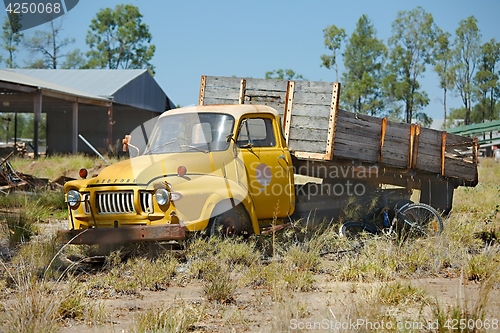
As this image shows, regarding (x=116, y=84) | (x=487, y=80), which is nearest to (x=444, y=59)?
(x=487, y=80)

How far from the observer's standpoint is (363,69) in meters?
53.0

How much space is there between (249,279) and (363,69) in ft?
159

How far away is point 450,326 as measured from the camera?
4418 millimetres

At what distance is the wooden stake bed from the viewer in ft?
29.2

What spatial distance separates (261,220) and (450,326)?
13.8 feet

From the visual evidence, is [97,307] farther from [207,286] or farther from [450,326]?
[450,326]

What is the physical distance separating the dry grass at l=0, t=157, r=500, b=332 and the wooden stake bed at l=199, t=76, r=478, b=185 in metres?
1.05

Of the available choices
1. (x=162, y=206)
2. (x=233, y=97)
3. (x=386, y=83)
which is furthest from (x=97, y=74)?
(x=162, y=206)

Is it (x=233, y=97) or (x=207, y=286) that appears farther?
(x=233, y=97)

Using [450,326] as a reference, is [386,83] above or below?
above

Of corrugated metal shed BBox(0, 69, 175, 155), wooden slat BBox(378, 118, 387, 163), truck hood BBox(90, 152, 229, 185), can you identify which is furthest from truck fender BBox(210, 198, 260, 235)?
corrugated metal shed BBox(0, 69, 175, 155)

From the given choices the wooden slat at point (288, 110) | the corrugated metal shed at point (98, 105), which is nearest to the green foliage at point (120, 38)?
the corrugated metal shed at point (98, 105)

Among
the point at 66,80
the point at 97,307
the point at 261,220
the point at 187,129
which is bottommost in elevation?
the point at 97,307

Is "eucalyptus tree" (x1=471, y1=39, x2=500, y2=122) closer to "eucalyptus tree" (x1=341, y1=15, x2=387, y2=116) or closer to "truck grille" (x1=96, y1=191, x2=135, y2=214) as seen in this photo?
"eucalyptus tree" (x1=341, y1=15, x2=387, y2=116)
